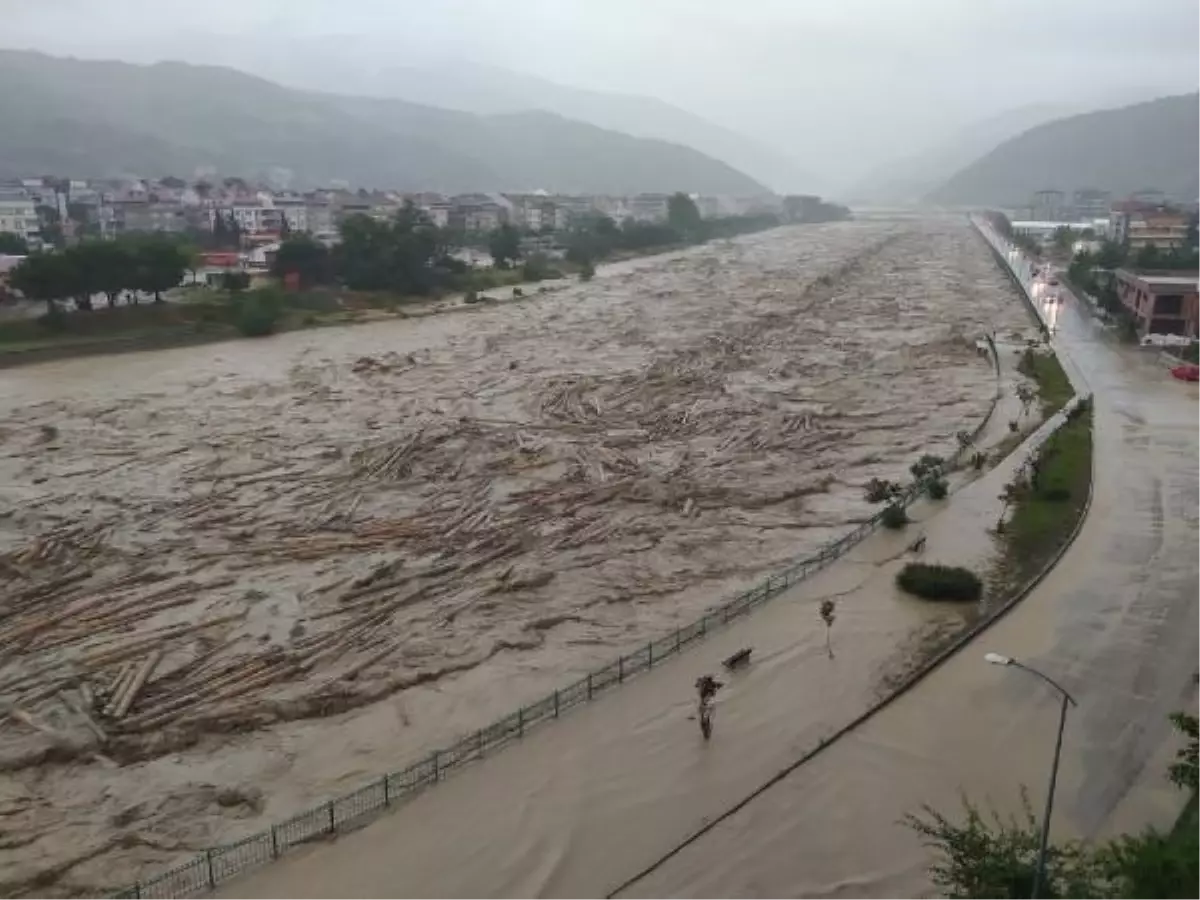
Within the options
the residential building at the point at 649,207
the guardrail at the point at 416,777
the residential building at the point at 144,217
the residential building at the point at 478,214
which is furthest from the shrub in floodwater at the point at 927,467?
the residential building at the point at 649,207

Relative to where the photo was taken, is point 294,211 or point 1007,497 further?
point 294,211

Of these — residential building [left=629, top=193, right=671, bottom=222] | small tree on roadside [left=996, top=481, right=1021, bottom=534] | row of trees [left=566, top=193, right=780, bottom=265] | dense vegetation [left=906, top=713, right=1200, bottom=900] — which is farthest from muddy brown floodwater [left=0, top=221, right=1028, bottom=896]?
residential building [left=629, top=193, right=671, bottom=222]

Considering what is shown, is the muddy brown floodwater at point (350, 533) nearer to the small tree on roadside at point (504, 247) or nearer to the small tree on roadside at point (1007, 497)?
the small tree on roadside at point (1007, 497)

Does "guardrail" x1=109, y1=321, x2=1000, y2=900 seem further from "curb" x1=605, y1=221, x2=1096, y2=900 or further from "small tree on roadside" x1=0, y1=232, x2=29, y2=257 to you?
"small tree on roadside" x1=0, y1=232, x2=29, y2=257

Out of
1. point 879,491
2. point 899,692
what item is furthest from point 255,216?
point 899,692

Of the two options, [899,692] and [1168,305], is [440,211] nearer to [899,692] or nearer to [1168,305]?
[1168,305]
